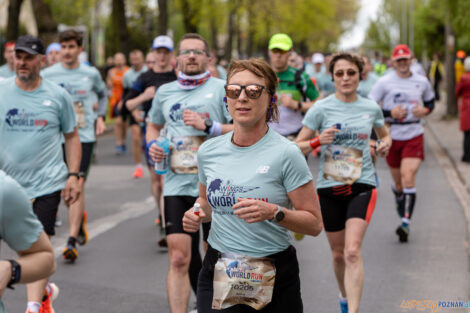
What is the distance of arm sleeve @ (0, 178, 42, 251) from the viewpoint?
2768 mm

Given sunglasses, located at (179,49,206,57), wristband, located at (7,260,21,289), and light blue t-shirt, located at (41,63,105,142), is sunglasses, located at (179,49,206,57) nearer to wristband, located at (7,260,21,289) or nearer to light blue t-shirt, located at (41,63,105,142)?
wristband, located at (7,260,21,289)

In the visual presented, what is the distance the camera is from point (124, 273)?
7.41m

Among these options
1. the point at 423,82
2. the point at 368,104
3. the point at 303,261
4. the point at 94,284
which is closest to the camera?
the point at 368,104

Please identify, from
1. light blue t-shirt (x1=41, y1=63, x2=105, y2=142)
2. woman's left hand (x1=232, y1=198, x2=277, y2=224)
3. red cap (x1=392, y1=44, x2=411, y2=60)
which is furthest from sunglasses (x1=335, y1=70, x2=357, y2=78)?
light blue t-shirt (x1=41, y1=63, x2=105, y2=142)

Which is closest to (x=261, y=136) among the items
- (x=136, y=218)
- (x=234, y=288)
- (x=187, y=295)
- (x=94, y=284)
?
(x=234, y=288)

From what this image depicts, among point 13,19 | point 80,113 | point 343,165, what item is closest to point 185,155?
point 343,165

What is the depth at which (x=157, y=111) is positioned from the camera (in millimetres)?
6059

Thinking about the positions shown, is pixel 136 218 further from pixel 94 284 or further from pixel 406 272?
pixel 406 272

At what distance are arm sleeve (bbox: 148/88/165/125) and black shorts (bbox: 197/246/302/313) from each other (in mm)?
2305

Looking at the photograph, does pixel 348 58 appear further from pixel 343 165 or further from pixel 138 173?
pixel 138 173

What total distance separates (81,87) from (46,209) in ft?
11.7

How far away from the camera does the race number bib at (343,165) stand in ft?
19.8

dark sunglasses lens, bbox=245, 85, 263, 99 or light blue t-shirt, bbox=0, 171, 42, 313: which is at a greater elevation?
dark sunglasses lens, bbox=245, 85, 263, 99

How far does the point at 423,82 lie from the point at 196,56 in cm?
434
